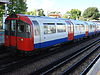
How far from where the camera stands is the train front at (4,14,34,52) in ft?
30.9

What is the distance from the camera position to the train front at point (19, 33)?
9430mm

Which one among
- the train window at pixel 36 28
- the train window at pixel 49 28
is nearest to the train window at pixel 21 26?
the train window at pixel 36 28

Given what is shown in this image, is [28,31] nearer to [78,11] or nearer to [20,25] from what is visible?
[20,25]

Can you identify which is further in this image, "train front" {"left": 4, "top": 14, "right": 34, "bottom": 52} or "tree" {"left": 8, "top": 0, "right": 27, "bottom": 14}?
"tree" {"left": 8, "top": 0, "right": 27, "bottom": 14}

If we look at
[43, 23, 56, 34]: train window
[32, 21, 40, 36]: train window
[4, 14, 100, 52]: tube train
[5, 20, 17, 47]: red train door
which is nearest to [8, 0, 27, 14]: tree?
[43, 23, 56, 34]: train window

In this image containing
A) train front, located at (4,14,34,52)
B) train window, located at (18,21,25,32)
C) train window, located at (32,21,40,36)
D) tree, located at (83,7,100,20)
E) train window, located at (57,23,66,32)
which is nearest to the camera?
train front, located at (4,14,34,52)

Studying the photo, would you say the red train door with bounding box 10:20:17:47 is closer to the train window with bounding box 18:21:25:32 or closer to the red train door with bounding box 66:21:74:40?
the train window with bounding box 18:21:25:32

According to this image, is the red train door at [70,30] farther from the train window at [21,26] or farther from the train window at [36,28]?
the train window at [21,26]

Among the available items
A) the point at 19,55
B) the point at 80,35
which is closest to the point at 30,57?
the point at 19,55

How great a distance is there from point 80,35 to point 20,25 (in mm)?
11464

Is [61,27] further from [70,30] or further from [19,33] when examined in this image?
[19,33]

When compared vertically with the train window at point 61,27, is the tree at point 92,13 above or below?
above

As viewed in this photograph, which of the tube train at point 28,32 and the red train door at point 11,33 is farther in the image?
the red train door at point 11,33

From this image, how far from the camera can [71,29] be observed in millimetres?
16281
